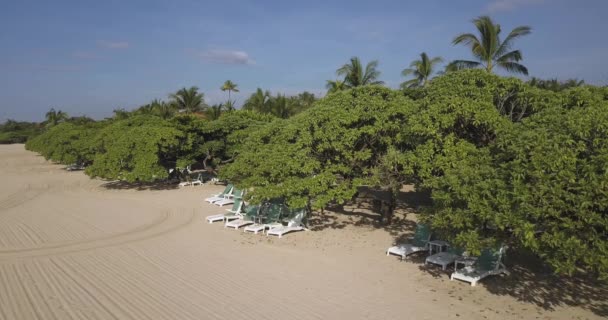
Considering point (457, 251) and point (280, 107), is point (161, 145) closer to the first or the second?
point (280, 107)

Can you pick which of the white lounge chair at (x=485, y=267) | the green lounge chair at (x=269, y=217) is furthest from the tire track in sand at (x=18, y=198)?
the white lounge chair at (x=485, y=267)

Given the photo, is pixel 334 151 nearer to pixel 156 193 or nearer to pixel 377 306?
pixel 377 306

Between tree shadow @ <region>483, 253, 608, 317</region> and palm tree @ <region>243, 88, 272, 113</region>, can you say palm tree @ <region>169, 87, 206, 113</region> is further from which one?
tree shadow @ <region>483, 253, 608, 317</region>

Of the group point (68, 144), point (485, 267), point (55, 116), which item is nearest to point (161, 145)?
point (68, 144)

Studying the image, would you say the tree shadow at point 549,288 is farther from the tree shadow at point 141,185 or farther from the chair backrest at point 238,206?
the tree shadow at point 141,185

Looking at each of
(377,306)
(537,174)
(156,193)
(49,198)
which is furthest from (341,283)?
A: (49,198)

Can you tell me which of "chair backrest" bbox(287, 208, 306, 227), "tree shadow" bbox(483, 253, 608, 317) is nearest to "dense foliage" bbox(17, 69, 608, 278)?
"tree shadow" bbox(483, 253, 608, 317)
